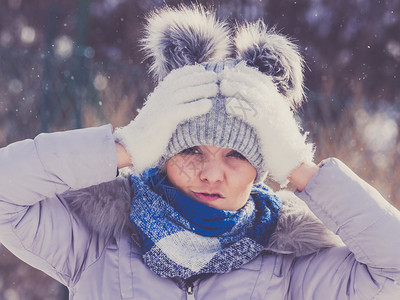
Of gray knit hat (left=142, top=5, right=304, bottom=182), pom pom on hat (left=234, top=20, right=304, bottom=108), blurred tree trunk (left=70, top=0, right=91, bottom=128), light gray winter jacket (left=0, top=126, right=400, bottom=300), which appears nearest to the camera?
light gray winter jacket (left=0, top=126, right=400, bottom=300)

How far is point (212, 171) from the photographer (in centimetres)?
152

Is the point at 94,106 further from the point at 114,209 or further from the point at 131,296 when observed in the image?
the point at 131,296

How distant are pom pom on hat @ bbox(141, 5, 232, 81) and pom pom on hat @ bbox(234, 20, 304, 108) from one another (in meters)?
0.07

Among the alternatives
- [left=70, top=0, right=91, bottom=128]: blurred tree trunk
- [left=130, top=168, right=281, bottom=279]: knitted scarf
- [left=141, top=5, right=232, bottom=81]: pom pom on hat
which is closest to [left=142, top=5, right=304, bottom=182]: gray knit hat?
[left=141, top=5, right=232, bottom=81]: pom pom on hat

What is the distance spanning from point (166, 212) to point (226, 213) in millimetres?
173

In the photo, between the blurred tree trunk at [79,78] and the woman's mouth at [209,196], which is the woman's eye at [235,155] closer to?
the woman's mouth at [209,196]

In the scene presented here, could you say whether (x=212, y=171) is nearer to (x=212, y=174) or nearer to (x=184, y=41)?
(x=212, y=174)

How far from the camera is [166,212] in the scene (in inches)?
64.1

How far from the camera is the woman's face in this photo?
1544 mm

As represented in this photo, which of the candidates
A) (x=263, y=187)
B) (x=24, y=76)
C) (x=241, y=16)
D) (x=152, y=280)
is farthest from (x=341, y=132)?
(x=152, y=280)

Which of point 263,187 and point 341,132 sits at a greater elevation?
point 341,132

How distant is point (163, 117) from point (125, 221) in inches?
14.1

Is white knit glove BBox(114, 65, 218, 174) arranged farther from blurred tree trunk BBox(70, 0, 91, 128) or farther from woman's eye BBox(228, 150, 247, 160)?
blurred tree trunk BBox(70, 0, 91, 128)

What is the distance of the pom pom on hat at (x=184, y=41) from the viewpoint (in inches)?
66.6
